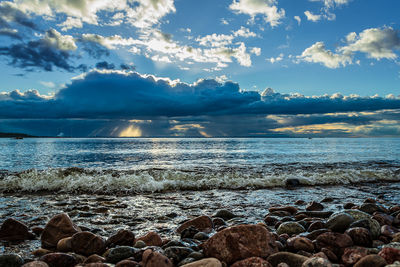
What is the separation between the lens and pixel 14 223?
17.2 feet

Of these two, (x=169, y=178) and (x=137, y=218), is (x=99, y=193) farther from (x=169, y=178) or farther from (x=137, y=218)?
(x=137, y=218)

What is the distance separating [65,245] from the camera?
4.50 meters

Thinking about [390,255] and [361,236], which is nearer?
[390,255]

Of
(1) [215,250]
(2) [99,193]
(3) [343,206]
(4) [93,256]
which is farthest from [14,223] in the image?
(3) [343,206]

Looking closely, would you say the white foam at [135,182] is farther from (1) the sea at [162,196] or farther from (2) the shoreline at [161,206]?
(2) the shoreline at [161,206]

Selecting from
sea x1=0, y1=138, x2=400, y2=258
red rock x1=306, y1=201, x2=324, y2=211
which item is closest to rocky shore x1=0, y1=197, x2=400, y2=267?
sea x1=0, y1=138, x2=400, y2=258

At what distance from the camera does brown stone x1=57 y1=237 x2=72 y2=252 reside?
14.7 feet

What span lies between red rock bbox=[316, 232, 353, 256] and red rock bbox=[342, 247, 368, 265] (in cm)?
16

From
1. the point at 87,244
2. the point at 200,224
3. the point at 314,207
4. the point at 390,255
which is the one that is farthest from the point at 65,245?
the point at 314,207

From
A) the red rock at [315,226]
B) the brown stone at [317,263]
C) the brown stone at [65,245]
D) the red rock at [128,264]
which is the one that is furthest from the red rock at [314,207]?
the brown stone at [65,245]

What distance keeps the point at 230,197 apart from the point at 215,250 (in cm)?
580

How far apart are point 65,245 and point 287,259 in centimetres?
388

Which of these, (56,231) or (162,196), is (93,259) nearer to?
(56,231)

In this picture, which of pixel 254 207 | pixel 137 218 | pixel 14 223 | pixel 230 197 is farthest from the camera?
pixel 230 197
